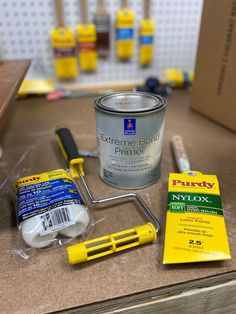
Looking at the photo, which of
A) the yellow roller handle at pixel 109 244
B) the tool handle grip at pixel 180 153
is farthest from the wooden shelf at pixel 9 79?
the tool handle grip at pixel 180 153

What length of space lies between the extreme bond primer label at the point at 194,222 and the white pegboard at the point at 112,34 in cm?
68

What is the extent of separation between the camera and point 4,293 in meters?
0.32

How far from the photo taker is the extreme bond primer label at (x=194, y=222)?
345 mm

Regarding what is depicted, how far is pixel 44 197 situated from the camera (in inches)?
15.6

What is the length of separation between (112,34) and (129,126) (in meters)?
0.69

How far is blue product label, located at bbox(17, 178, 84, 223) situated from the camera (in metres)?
0.38

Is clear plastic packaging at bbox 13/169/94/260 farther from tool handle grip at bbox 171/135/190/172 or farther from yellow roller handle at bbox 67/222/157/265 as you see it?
tool handle grip at bbox 171/135/190/172

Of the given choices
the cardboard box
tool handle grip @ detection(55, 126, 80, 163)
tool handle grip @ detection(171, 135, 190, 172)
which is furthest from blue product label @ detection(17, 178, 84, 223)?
the cardboard box

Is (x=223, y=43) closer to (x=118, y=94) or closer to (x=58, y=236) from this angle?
(x=118, y=94)

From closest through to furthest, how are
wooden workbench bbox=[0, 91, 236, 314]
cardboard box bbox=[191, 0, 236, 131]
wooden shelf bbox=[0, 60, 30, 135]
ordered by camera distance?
wooden workbench bbox=[0, 91, 236, 314] → wooden shelf bbox=[0, 60, 30, 135] → cardboard box bbox=[191, 0, 236, 131]

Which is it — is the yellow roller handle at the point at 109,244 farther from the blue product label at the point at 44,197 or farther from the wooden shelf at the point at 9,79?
the wooden shelf at the point at 9,79

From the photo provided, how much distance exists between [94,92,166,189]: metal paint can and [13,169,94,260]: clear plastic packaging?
0.29ft

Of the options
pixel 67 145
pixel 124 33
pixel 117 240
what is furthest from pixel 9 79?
pixel 124 33

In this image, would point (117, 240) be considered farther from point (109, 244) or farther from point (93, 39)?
point (93, 39)
